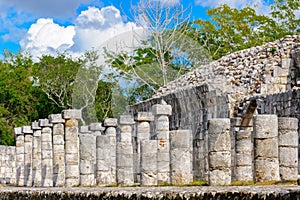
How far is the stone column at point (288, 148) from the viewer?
44.4 feet

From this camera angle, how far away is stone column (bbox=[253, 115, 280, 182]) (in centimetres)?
1317

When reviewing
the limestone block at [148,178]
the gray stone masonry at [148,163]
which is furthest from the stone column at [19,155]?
the limestone block at [148,178]

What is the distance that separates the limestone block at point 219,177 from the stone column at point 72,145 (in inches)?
320

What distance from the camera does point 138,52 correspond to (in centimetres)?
4788

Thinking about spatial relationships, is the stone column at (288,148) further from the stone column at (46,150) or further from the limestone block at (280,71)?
the stone column at (46,150)

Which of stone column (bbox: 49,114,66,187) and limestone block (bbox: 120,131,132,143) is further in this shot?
stone column (bbox: 49,114,66,187)

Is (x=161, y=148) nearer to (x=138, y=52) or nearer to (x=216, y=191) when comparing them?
(x=216, y=191)

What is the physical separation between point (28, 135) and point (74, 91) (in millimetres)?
18612

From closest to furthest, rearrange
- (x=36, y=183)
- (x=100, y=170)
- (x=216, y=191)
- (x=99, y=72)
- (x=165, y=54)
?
(x=216, y=191) → (x=100, y=170) → (x=36, y=183) → (x=99, y=72) → (x=165, y=54)

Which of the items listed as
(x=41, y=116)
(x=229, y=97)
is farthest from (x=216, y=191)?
(x=41, y=116)

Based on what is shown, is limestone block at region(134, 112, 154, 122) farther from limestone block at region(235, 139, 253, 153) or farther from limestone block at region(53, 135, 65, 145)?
limestone block at region(235, 139, 253, 153)

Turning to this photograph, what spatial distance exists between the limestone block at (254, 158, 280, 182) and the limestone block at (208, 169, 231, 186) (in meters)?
0.54

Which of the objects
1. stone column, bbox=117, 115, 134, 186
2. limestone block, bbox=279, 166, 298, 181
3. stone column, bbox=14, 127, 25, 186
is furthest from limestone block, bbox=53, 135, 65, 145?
limestone block, bbox=279, 166, 298, 181

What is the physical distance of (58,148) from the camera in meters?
24.3
